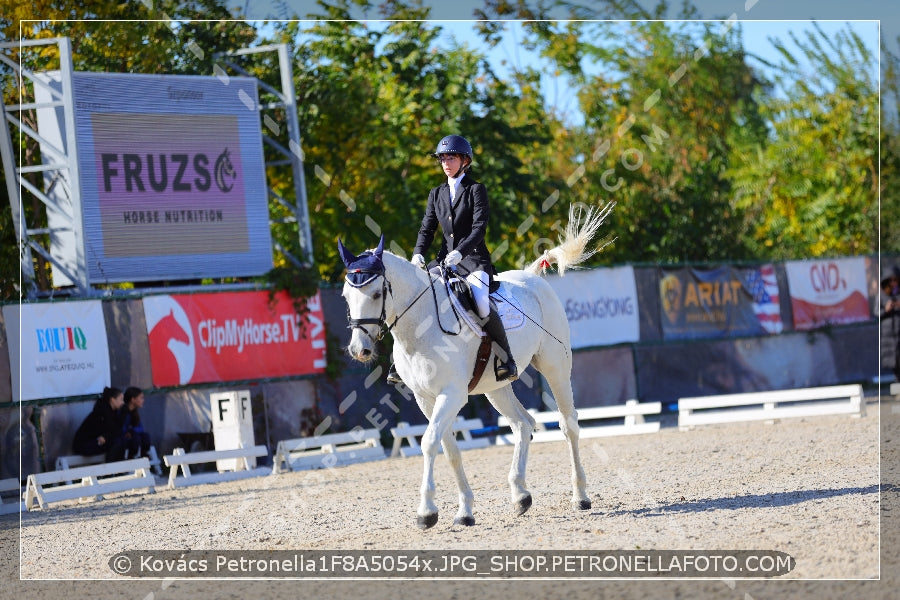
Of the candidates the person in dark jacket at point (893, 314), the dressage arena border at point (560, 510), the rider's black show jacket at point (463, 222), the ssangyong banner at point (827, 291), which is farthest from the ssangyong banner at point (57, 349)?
the ssangyong banner at point (827, 291)

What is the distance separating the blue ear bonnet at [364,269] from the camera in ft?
27.6

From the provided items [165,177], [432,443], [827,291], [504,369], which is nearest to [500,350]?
[504,369]

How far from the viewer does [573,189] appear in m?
29.8

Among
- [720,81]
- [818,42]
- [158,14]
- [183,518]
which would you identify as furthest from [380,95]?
[720,81]

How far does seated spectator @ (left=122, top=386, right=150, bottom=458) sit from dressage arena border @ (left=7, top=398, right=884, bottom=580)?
2.70 ft

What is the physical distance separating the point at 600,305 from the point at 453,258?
43.1 ft

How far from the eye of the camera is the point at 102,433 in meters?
15.2

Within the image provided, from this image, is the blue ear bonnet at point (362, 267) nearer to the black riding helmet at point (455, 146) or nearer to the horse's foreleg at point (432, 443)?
the horse's foreleg at point (432, 443)

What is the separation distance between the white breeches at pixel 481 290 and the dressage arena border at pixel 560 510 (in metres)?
1.70

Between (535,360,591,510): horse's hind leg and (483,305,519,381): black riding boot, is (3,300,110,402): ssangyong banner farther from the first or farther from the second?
(483,305,519,381): black riding boot

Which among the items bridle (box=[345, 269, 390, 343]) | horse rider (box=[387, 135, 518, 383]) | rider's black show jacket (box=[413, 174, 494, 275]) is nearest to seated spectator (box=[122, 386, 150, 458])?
horse rider (box=[387, 135, 518, 383])

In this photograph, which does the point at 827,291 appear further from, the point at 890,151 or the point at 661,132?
the point at 661,132

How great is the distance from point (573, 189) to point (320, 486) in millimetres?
17327

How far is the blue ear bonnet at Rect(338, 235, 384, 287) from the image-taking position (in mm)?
8422
